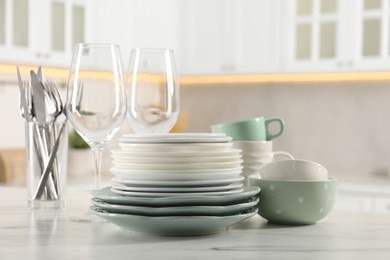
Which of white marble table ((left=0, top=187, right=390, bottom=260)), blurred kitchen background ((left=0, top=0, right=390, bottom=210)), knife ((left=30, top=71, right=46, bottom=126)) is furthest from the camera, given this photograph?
blurred kitchen background ((left=0, top=0, right=390, bottom=210))

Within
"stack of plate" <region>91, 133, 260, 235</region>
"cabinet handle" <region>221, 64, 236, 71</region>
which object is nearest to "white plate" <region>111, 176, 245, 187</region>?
"stack of plate" <region>91, 133, 260, 235</region>

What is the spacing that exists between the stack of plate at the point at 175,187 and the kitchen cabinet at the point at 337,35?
2784mm

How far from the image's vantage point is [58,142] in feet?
4.33

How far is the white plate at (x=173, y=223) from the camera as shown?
1.06 m

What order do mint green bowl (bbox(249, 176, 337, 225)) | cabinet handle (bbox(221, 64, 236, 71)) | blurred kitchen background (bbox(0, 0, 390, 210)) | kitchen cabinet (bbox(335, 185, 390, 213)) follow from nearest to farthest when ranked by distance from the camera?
mint green bowl (bbox(249, 176, 337, 225)) → kitchen cabinet (bbox(335, 185, 390, 213)) → blurred kitchen background (bbox(0, 0, 390, 210)) → cabinet handle (bbox(221, 64, 236, 71))

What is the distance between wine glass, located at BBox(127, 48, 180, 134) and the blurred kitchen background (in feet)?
7.45

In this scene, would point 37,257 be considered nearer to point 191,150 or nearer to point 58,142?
point 191,150

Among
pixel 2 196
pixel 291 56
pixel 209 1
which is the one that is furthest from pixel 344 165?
pixel 2 196

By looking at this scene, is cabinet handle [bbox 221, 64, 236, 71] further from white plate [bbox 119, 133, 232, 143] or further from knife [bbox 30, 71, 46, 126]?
white plate [bbox 119, 133, 232, 143]

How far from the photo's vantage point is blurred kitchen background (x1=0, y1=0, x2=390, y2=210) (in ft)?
11.9

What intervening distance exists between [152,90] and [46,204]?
0.30 meters

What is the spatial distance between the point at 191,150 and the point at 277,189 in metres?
0.19

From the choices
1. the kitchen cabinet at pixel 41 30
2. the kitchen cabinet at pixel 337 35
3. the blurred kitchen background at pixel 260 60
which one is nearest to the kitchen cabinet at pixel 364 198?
the blurred kitchen background at pixel 260 60

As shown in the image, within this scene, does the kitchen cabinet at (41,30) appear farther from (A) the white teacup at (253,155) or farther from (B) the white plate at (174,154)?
(B) the white plate at (174,154)
